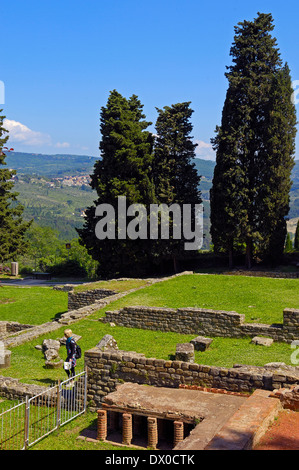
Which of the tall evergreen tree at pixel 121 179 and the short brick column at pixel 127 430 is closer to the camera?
the short brick column at pixel 127 430

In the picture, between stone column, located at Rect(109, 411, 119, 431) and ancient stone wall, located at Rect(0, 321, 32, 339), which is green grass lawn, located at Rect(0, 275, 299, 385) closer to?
ancient stone wall, located at Rect(0, 321, 32, 339)

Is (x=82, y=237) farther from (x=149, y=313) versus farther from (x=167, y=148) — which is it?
(x=149, y=313)

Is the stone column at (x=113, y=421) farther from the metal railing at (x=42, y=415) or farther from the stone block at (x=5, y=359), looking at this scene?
the stone block at (x=5, y=359)

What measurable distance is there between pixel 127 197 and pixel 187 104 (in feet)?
31.8

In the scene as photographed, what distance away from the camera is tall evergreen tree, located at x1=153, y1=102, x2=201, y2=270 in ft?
124

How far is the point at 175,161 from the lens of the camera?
38.2 metres

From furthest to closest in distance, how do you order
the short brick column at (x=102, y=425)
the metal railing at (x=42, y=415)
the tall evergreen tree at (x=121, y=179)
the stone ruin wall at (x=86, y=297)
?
the tall evergreen tree at (x=121, y=179) < the stone ruin wall at (x=86, y=297) < the metal railing at (x=42, y=415) < the short brick column at (x=102, y=425)

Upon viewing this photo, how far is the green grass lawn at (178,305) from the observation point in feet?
50.0

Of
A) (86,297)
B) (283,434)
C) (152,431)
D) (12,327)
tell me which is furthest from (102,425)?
(86,297)

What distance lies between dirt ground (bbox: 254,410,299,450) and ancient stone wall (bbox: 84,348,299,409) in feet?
3.76

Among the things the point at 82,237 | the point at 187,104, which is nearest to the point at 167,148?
the point at 187,104

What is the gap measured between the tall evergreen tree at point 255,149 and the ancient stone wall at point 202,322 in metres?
16.6

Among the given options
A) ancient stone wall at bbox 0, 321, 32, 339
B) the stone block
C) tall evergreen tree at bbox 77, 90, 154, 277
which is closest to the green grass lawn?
the stone block

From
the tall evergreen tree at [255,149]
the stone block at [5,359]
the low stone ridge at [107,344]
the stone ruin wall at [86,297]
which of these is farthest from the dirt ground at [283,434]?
the tall evergreen tree at [255,149]
